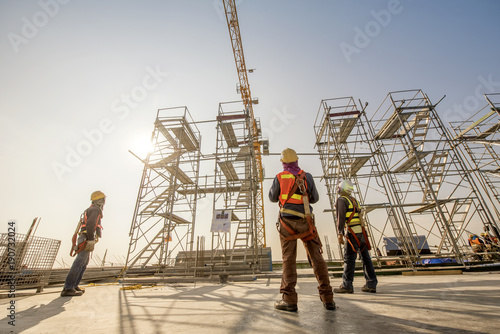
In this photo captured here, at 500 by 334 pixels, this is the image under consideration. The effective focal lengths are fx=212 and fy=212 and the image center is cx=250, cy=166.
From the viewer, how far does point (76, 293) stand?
4.46m

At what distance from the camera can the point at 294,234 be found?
9.14 feet

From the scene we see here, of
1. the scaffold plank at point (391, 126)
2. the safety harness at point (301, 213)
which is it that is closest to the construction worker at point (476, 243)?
the scaffold plank at point (391, 126)

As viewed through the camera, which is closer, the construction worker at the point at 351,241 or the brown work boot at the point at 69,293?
the construction worker at the point at 351,241

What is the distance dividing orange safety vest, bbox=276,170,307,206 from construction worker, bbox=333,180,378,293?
1.63 m

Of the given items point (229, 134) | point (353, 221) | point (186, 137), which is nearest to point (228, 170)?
point (229, 134)

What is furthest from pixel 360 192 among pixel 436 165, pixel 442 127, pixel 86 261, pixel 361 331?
pixel 86 261

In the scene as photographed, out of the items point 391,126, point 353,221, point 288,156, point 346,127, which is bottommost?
point 353,221

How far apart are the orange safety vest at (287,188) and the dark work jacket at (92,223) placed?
436 centimetres

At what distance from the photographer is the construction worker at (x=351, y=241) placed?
3928 millimetres

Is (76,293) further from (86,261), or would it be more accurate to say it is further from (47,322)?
(47,322)

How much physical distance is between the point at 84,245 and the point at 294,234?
15.5ft

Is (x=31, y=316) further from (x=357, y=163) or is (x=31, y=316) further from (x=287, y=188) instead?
(x=357, y=163)

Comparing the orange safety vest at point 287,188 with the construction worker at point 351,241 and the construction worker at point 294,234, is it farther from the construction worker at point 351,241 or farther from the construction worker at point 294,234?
the construction worker at point 351,241

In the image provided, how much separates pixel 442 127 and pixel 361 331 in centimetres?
1161
